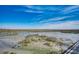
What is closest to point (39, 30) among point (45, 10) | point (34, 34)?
point (34, 34)

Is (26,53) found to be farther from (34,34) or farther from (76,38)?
(76,38)

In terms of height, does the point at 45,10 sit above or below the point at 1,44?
above

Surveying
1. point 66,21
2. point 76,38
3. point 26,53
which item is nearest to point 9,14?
point 26,53

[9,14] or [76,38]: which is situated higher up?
[9,14]
